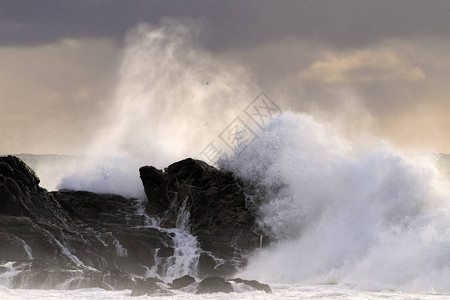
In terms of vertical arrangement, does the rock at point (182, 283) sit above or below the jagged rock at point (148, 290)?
above

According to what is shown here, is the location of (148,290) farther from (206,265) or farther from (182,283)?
(206,265)

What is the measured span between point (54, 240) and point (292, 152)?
993 cm

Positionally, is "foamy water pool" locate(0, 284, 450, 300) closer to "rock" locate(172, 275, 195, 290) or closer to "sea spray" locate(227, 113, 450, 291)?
"rock" locate(172, 275, 195, 290)

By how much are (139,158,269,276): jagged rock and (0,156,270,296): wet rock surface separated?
34 millimetres

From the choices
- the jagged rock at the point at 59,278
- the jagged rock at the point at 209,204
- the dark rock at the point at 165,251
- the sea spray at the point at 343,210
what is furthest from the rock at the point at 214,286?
the dark rock at the point at 165,251

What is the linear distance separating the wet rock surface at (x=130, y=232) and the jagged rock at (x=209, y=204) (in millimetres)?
34

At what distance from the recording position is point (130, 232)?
25.9 meters

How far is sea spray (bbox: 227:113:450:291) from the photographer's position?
22.4 meters

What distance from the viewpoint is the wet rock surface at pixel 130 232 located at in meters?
20.7

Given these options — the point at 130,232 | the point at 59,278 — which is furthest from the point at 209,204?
the point at 59,278

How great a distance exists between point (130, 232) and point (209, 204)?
302 centimetres

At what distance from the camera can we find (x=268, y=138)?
Answer: 3025cm

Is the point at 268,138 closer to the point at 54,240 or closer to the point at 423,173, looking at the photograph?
the point at 423,173

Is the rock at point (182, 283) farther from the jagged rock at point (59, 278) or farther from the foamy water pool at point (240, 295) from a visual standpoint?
Answer: the jagged rock at point (59, 278)
